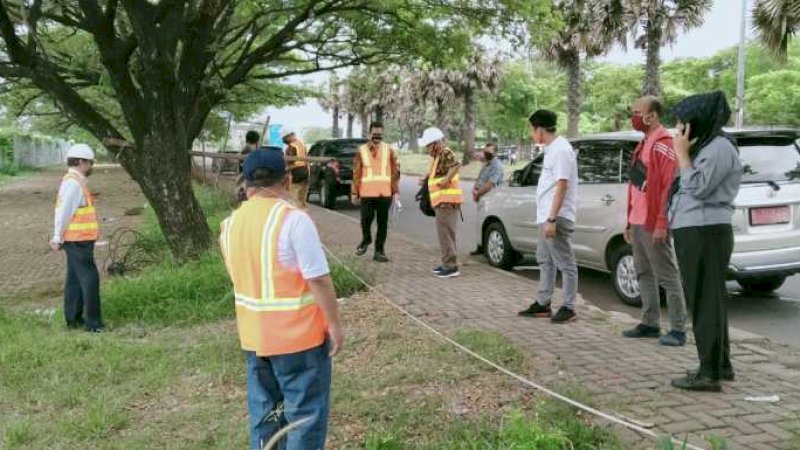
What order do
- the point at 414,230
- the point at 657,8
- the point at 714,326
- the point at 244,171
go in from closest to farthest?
the point at 244,171 → the point at 714,326 → the point at 414,230 → the point at 657,8

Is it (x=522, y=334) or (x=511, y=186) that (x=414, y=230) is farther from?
(x=522, y=334)

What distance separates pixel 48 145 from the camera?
200 feet

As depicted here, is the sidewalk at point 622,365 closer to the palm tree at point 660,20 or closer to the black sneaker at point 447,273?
the black sneaker at point 447,273

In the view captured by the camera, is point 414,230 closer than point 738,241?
No

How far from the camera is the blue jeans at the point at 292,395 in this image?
3.21 meters

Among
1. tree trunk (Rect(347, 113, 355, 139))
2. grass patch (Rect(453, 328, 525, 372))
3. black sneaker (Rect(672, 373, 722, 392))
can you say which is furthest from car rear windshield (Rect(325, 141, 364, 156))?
tree trunk (Rect(347, 113, 355, 139))

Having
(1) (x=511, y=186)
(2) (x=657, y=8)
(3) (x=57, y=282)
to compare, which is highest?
(2) (x=657, y=8)

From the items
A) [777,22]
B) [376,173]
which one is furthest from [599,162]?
[777,22]

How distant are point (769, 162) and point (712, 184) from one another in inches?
131

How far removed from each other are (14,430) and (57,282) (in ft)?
21.9

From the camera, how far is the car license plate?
690cm

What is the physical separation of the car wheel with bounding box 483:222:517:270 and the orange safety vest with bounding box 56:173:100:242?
15.9 feet

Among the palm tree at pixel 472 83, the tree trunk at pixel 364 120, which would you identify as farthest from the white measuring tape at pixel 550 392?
the tree trunk at pixel 364 120

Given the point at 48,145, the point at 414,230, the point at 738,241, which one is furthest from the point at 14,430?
the point at 48,145
